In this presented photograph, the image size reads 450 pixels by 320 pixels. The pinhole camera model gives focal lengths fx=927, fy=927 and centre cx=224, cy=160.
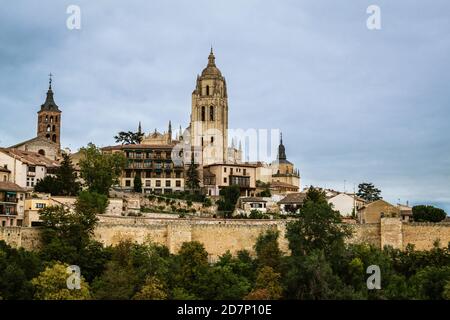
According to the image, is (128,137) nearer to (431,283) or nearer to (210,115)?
(210,115)

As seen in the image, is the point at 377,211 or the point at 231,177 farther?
the point at 231,177

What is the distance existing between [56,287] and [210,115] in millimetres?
51625

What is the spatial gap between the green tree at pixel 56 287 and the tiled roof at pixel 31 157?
2809cm

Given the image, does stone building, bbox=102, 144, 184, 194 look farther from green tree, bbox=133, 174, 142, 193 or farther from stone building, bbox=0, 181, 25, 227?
stone building, bbox=0, 181, 25, 227

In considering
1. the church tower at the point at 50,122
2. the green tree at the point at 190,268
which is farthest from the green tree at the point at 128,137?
the green tree at the point at 190,268

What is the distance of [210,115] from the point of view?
97.1 meters

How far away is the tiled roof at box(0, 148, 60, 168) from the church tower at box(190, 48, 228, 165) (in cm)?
1717

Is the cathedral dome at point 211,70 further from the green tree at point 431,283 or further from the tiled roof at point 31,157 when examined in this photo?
the green tree at point 431,283

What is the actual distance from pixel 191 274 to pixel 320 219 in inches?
369

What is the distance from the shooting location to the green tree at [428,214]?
69625 mm

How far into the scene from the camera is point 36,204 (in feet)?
208

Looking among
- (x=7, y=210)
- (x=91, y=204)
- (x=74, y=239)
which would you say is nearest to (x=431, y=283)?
(x=74, y=239)
